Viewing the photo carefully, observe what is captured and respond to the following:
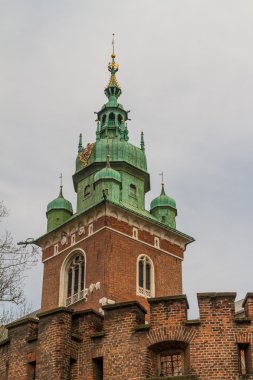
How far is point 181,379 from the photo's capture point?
67.5ft

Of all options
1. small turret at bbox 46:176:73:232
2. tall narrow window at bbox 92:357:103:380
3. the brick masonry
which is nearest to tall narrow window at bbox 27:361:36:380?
the brick masonry

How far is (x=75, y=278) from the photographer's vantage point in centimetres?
5478

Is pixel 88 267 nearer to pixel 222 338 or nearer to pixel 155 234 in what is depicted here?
pixel 155 234

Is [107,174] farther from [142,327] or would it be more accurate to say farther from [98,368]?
[142,327]

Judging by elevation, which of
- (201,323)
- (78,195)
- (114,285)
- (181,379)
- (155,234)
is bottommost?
(181,379)

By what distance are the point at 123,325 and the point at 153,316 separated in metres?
0.85

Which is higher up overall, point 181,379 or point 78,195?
point 78,195

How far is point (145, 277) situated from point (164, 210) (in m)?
7.36

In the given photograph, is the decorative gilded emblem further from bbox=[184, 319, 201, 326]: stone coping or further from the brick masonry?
bbox=[184, 319, 201, 326]: stone coping

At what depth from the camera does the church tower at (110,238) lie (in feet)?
172

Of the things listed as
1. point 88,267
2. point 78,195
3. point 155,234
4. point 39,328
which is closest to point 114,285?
point 88,267

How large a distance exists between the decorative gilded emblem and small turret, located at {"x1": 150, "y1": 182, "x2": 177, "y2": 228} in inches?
233

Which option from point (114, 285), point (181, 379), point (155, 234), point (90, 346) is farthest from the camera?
point (155, 234)

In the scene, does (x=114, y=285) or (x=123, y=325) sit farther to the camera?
(x=114, y=285)
